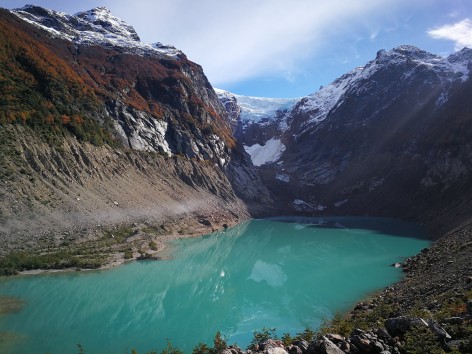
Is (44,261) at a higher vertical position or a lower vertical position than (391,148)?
lower

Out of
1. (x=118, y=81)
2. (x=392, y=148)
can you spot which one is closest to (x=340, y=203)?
(x=392, y=148)

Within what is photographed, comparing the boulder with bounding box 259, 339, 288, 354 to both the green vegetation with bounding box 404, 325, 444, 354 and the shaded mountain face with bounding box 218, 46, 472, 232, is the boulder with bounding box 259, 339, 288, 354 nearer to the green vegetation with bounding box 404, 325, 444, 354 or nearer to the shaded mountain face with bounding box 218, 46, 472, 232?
the green vegetation with bounding box 404, 325, 444, 354

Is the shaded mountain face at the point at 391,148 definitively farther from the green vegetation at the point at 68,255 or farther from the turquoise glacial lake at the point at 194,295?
the green vegetation at the point at 68,255

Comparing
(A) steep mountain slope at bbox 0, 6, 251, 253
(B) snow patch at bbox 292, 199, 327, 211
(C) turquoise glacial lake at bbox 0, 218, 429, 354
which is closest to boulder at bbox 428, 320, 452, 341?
(C) turquoise glacial lake at bbox 0, 218, 429, 354

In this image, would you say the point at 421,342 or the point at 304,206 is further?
the point at 304,206

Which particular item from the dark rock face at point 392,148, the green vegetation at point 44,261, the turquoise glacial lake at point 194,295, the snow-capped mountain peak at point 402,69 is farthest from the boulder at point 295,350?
the snow-capped mountain peak at point 402,69

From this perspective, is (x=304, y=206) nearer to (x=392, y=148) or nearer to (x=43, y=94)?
(x=392, y=148)
